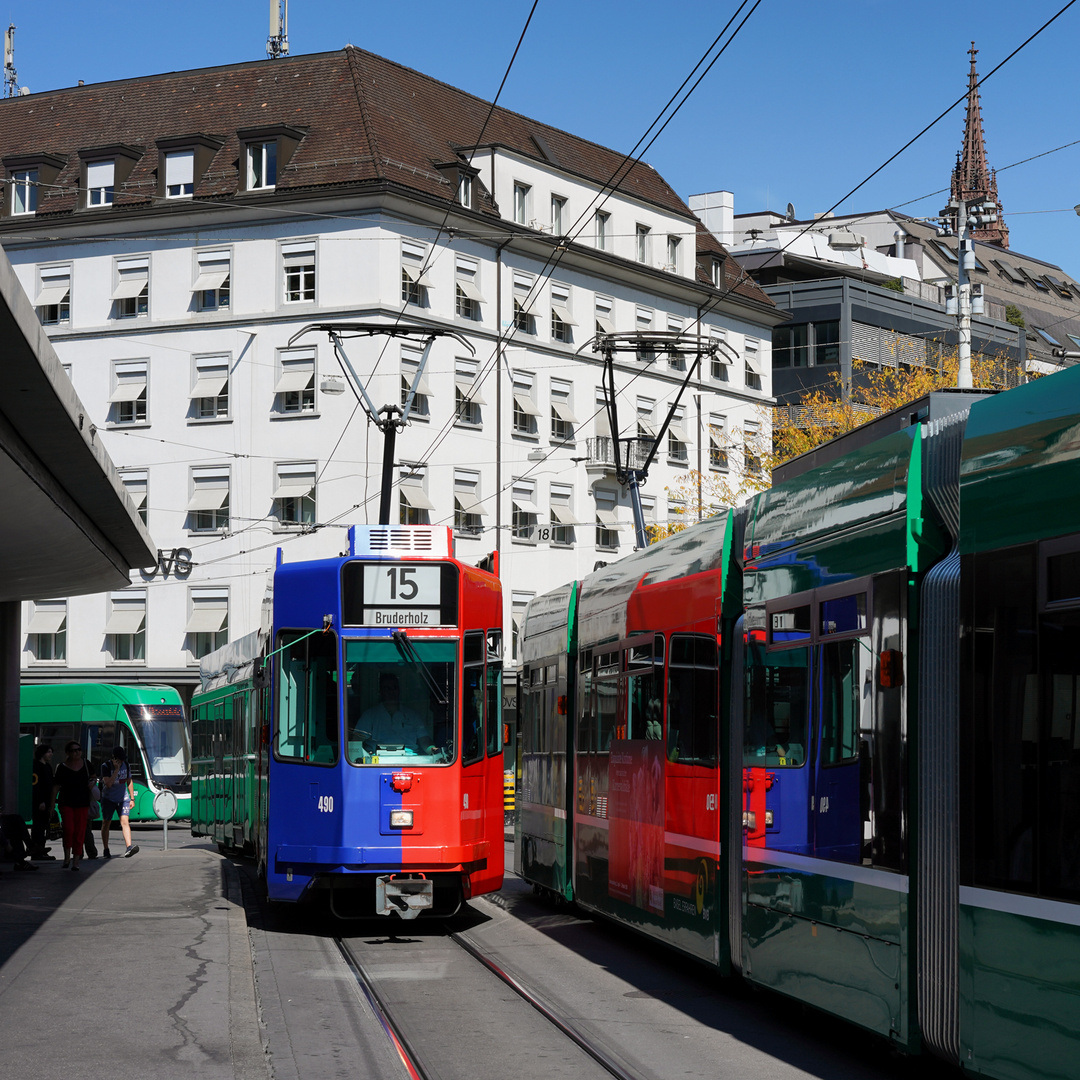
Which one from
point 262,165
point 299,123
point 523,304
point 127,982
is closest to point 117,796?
point 127,982

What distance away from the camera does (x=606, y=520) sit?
54594 millimetres

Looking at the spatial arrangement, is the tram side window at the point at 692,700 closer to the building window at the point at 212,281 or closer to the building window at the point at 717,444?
the building window at the point at 212,281

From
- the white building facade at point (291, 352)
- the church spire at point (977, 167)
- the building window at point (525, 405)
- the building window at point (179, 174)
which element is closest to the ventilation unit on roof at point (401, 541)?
the white building facade at point (291, 352)

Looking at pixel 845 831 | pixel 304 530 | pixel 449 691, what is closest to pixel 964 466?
pixel 845 831

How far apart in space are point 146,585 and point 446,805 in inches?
1460

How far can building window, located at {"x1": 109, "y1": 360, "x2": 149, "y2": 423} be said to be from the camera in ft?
166

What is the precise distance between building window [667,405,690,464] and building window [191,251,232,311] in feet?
50.3

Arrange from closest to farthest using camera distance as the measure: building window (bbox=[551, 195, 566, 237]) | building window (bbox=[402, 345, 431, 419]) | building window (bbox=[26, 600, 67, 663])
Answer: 1. building window (bbox=[402, 345, 431, 419])
2. building window (bbox=[26, 600, 67, 663])
3. building window (bbox=[551, 195, 566, 237])

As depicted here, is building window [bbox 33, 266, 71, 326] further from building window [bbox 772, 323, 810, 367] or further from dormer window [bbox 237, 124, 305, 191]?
building window [bbox 772, 323, 810, 367]

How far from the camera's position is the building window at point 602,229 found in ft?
183

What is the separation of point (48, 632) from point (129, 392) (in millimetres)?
7315

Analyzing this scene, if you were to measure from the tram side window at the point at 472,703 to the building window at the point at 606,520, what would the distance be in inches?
1541

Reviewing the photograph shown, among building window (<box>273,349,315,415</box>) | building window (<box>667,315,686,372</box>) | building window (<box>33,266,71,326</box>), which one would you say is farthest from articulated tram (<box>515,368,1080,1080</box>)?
building window (<box>667,315,686,372</box>)

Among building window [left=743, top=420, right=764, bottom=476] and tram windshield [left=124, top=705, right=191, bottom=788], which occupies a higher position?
Result: building window [left=743, top=420, right=764, bottom=476]
